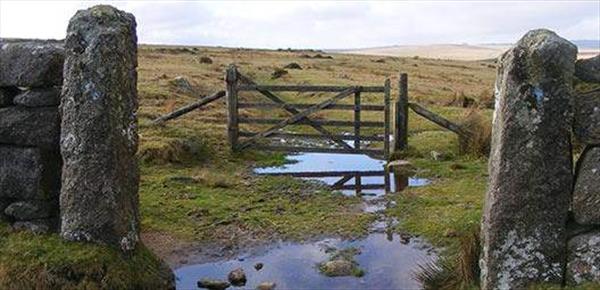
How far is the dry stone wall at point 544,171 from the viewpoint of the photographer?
280 inches

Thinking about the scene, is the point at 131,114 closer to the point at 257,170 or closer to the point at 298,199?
the point at 298,199

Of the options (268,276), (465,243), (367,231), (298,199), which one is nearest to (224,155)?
(298,199)

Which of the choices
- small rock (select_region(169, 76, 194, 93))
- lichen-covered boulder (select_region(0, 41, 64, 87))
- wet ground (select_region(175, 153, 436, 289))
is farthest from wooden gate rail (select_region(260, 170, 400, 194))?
small rock (select_region(169, 76, 194, 93))

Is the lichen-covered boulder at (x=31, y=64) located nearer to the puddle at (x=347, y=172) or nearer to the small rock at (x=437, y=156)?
the puddle at (x=347, y=172)

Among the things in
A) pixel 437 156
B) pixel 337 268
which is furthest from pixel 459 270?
pixel 437 156

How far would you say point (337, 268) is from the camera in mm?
9398

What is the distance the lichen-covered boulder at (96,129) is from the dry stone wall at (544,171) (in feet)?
15.0

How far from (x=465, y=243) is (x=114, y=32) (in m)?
5.09

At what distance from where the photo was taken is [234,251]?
10406 millimetres

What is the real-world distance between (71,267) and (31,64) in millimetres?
2890

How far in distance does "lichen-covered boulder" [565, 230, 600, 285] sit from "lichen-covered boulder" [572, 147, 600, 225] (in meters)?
0.18

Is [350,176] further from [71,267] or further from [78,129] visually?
[71,267]

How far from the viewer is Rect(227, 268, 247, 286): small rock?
9031 mm

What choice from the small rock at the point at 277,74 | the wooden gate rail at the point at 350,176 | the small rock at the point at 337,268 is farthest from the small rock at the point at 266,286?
the small rock at the point at 277,74
